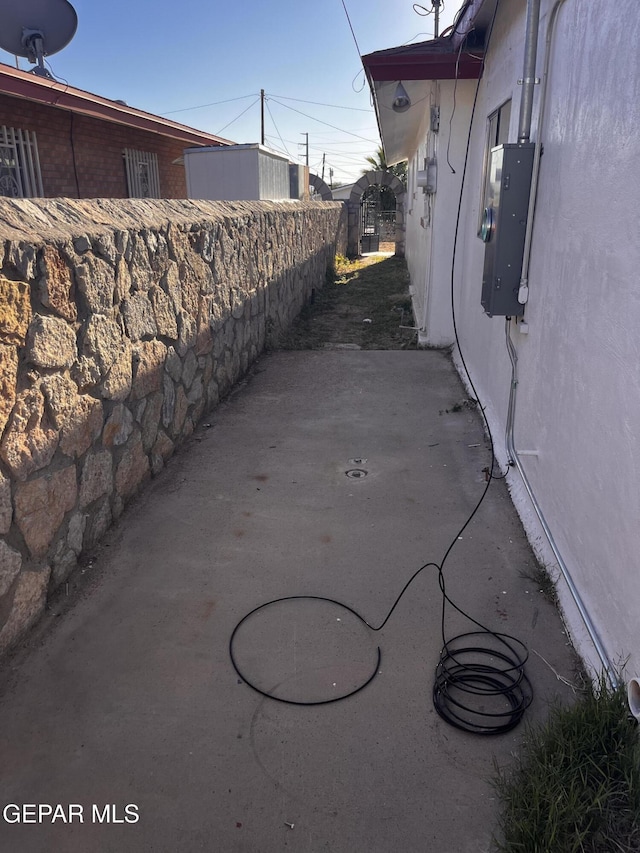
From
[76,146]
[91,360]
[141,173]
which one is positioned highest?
[76,146]

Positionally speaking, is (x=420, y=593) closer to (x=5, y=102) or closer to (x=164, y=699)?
(x=164, y=699)

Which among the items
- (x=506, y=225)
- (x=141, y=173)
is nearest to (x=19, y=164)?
(x=141, y=173)

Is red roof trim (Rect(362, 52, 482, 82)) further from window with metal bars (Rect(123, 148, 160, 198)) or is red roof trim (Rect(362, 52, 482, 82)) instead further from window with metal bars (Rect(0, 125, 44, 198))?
window with metal bars (Rect(123, 148, 160, 198))

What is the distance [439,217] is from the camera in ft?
23.6

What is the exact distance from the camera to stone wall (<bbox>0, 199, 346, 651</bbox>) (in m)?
2.72

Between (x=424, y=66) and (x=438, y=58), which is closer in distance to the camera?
(x=438, y=58)

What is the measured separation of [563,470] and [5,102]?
802 centimetres

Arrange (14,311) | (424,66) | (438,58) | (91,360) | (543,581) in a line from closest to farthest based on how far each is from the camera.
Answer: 1. (14,311)
2. (543,581)
3. (91,360)
4. (438,58)
5. (424,66)

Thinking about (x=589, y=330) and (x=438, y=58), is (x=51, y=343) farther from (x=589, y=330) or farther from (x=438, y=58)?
(x=438, y=58)

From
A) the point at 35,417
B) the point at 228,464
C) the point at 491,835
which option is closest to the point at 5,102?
the point at 228,464

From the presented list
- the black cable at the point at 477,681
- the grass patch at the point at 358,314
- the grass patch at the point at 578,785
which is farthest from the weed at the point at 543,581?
the grass patch at the point at 358,314

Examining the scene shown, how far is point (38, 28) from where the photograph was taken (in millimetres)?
7922

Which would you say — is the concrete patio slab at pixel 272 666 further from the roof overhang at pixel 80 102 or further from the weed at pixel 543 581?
the roof overhang at pixel 80 102

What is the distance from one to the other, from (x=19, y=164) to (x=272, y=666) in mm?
7908
